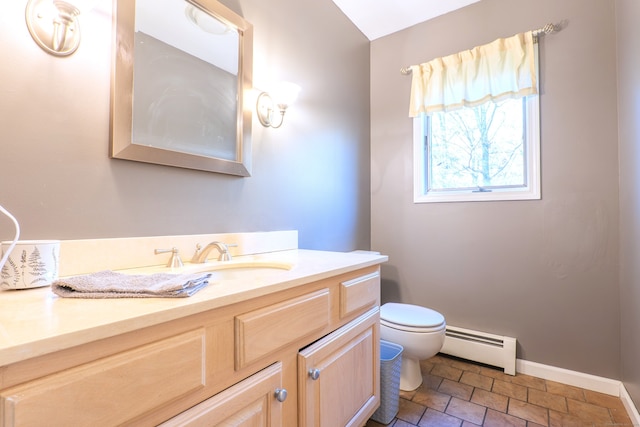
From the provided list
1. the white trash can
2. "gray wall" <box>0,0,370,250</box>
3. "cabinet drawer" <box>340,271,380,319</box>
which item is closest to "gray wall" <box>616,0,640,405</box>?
the white trash can

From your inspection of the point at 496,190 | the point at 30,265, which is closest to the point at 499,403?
the point at 496,190

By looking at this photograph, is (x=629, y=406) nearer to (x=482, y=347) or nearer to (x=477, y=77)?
(x=482, y=347)

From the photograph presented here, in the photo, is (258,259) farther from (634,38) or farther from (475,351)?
(634,38)

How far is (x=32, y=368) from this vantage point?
43cm

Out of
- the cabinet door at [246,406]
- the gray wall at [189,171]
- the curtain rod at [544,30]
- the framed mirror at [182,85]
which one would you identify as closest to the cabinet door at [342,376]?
the cabinet door at [246,406]

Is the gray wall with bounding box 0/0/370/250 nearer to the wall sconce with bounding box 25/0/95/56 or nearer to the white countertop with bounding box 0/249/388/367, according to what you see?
the wall sconce with bounding box 25/0/95/56

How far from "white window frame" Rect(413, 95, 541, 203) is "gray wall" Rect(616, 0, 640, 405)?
376mm

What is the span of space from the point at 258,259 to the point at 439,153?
170cm

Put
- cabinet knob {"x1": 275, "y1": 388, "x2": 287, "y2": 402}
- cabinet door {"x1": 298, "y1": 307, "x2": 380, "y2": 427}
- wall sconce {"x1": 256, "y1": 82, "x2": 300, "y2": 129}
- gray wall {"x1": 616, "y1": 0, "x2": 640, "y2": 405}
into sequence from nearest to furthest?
1. cabinet knob {"x1": 275, "y1": 388, "x2": 287, "y2": 402}
2. cabinet door {"x1": 298, "y1": 307, "x2": 380, "y2": 427}
3. gray wall {"x1": 616, "y1": 0, "x2": 640, "y2": 405}
4. wall sconce {"x1": 256, "y1": 82, "x2": 300, "y2": 129}

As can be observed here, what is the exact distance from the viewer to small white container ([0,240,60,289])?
0.71m

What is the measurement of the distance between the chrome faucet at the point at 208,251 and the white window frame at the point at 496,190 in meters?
1.58

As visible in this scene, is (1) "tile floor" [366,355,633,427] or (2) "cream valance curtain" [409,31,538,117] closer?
(1) "tile floor" [366,355,633,427]

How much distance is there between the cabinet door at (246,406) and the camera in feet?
2.07

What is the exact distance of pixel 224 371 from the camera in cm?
69
